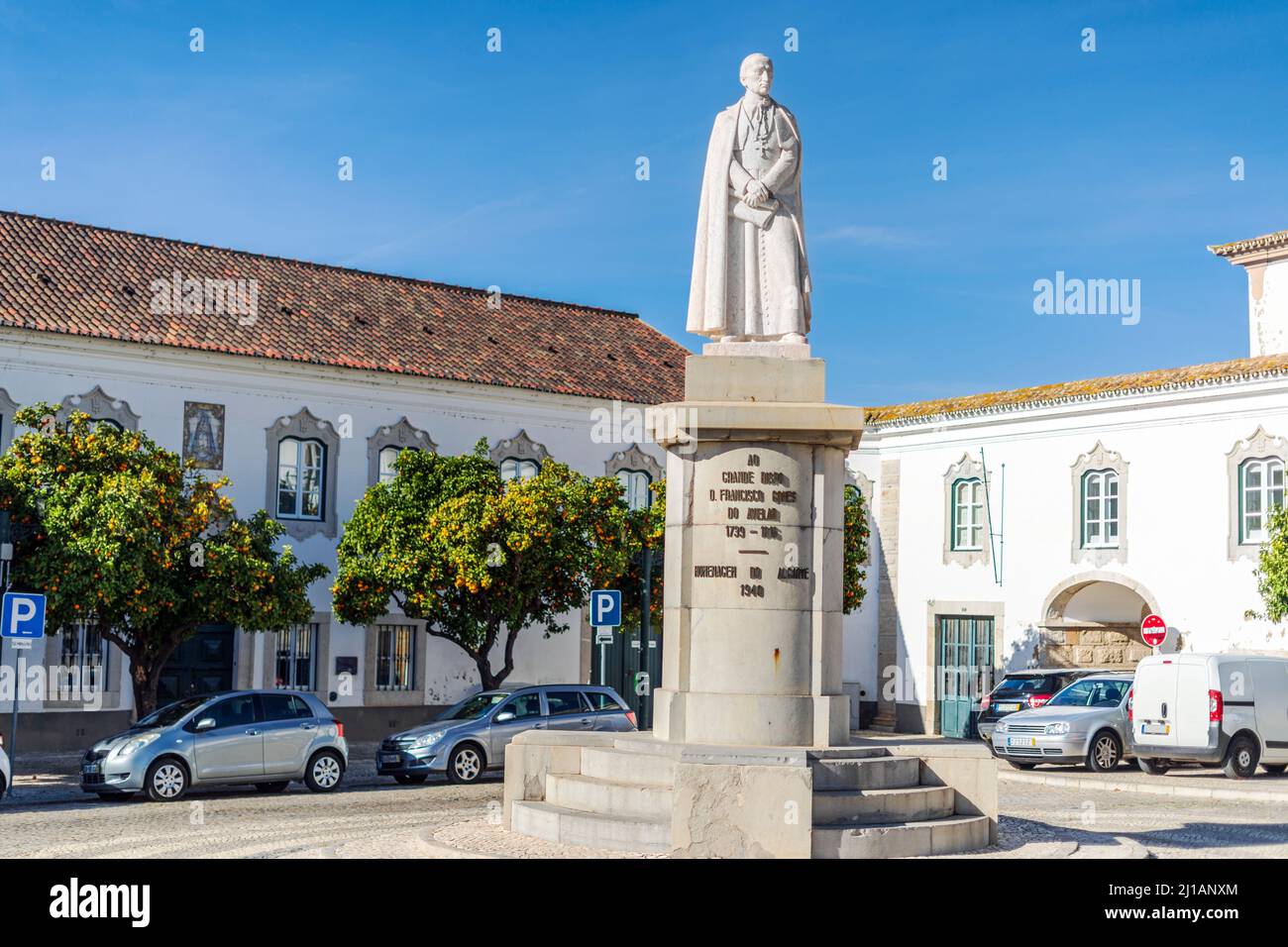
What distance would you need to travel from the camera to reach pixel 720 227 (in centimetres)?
1445

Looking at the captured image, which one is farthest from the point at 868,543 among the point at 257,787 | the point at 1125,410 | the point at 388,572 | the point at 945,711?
the point at 257,787

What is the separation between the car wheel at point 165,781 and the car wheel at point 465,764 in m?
3.98

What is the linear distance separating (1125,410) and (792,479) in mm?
22578

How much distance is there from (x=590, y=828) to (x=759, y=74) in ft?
22.9

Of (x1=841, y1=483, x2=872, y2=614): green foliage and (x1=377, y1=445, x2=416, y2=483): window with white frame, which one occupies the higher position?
(x1=377, y1=445, x2=416, y2=483): window with white frame

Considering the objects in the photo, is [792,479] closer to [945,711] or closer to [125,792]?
[125,792]

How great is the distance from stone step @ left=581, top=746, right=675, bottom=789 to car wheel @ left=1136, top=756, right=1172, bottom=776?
14791 millimetres

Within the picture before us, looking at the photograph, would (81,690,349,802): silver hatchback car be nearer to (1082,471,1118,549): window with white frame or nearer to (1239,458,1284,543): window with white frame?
(1082,471,1118,549): window with white frame

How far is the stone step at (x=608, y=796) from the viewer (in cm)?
1270

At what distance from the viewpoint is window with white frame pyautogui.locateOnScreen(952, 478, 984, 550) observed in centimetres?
3725

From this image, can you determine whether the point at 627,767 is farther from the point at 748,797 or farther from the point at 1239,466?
the point at 1239,466

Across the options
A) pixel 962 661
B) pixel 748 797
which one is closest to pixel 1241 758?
pixel 962 661

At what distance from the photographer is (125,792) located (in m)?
21.1

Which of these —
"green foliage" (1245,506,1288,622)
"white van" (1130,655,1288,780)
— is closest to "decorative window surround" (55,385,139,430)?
"white van" (1130,655,1288,780)
